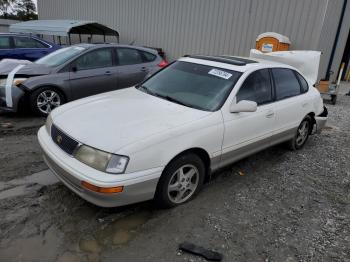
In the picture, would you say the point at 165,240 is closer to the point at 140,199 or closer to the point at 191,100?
the point at 140,199

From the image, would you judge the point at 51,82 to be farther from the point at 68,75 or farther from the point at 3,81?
the point at 3,81

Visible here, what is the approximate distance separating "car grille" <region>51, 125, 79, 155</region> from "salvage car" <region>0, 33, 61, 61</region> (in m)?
6.93

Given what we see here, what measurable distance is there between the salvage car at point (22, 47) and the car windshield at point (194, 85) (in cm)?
642

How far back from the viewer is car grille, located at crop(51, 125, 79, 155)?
2902 millimetres

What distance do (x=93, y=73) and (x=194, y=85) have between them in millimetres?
3208

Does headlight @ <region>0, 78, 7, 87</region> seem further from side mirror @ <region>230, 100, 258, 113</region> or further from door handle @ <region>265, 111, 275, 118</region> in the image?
door handle @ <region>265, 111, 275, 118</region>

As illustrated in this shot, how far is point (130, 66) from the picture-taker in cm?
688

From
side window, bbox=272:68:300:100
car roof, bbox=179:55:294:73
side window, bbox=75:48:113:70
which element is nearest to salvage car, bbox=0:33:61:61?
side window, bbox=75:48:113:70

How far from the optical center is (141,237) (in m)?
2.84

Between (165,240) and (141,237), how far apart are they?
223 millimetres

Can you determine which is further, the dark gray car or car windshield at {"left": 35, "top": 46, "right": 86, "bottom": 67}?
car windshield at {"left": 35, "top": 46, "right": 86, "bottom": 67}

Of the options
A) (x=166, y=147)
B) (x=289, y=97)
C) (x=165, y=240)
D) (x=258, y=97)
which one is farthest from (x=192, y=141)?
(x=289, y=97)

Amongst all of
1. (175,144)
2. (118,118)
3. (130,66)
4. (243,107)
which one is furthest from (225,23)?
(175,144)

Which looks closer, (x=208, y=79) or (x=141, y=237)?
(x=141, y=237)
